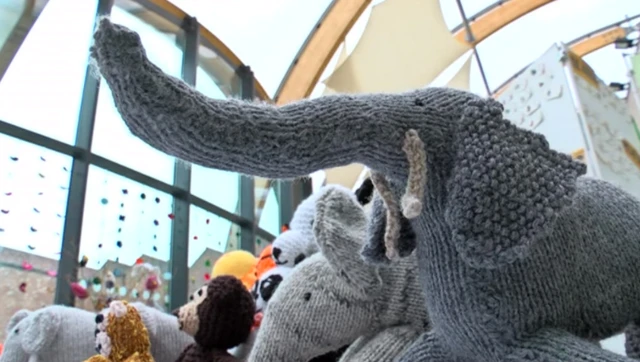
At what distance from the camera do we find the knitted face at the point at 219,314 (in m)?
1.16

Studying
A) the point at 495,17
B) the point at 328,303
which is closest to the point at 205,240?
the point at 328,303

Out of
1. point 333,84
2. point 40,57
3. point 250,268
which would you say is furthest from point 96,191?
point 250,268

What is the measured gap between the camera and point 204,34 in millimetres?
4141

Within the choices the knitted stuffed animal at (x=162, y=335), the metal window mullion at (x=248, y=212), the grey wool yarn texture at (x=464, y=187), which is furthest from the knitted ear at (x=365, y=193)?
the metal window mullion at (x=248, y=212)

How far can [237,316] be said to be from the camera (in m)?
1.17

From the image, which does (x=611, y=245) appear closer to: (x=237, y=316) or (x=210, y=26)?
(x=237, y=316)

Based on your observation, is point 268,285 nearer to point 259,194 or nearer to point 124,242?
point 124,242

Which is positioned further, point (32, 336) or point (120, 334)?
point (32, 336)

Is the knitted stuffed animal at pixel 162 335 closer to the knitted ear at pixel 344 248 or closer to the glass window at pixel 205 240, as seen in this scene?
the knitted ear at pixel 344 248

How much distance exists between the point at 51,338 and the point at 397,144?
44.2 inches

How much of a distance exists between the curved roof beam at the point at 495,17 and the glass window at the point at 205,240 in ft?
8.46

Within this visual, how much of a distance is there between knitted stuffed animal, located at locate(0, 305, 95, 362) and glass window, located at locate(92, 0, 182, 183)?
1.30 meters

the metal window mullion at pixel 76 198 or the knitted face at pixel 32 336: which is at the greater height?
the metal window mullion at pixel 76 198

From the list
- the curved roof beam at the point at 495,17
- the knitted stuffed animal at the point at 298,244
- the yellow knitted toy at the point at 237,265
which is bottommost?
the knitted stuffed animal at the point at 298,244
